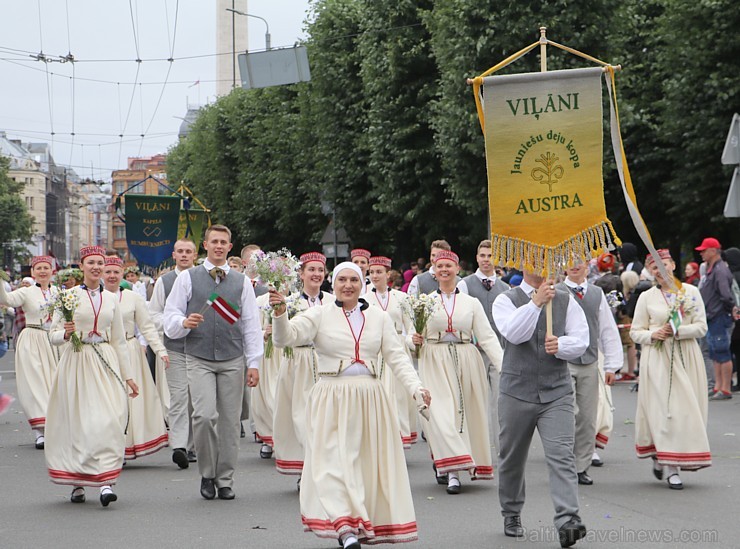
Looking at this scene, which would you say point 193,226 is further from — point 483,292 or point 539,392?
point 539,392

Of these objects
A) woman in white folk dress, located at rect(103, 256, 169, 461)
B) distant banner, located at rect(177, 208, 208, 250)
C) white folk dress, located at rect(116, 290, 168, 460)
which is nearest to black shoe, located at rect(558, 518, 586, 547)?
woman in white folk dress, located at rect(103, 256, 169, 461)

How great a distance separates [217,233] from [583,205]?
10.6 ft

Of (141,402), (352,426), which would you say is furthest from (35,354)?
(352,426)

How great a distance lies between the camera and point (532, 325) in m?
8.18

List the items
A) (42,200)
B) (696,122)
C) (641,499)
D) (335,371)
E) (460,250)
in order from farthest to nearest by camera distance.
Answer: (42,200)
(460,250)
(696,122)
(641,499)
(335,371)

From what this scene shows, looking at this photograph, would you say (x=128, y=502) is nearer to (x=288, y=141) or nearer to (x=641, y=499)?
(x=641, y=499)

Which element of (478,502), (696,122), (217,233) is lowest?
(478,502)

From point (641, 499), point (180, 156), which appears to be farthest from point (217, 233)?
point (180, 156)

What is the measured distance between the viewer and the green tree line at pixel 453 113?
2784 cm

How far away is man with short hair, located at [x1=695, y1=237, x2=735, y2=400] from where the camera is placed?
18250mm

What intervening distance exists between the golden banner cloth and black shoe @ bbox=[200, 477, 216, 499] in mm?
3298

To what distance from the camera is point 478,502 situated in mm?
10242

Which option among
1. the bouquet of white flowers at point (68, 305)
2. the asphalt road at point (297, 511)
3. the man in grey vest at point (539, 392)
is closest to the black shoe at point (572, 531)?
the man in grey vest at point (539, 392)

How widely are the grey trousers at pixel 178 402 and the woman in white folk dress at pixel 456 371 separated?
7.96 ft
